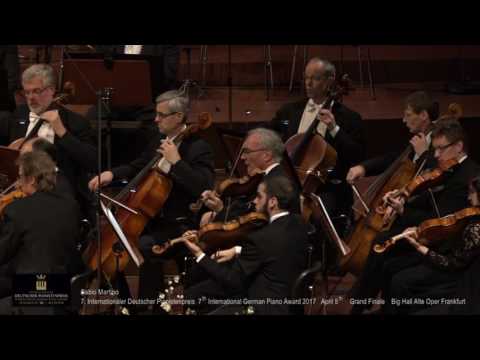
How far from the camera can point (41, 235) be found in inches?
207

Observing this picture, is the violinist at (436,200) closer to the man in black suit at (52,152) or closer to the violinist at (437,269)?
the violinist at (437,269)

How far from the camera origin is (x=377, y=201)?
5.63 m

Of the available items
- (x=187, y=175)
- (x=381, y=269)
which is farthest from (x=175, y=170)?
(x=381, y=269)

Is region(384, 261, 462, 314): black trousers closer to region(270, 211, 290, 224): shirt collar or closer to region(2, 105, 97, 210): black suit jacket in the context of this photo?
region(270, 211, 290, 224): shirt collar

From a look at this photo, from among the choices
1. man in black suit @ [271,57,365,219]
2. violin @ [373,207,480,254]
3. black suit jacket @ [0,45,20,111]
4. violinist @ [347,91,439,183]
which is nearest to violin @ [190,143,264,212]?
man in black suit @ [271,57,365,219]

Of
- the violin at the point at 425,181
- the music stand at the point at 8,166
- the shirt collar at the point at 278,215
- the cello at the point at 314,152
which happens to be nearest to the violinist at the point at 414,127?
the cello at the point at 314,152

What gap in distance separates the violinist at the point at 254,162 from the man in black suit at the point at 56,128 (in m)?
0.84

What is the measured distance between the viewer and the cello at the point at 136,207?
5.62 meters

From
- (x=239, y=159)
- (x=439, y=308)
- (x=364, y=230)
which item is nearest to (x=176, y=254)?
(x=239, y=159)

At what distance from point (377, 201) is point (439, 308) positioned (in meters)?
0.73

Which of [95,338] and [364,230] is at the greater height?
[364,230]

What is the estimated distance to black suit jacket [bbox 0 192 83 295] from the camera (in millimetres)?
5219

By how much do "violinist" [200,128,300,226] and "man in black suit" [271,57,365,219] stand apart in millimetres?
369
